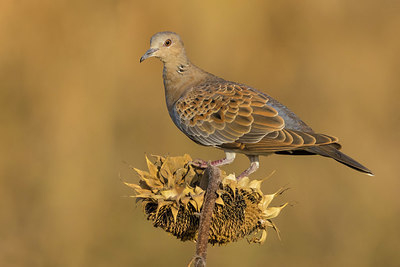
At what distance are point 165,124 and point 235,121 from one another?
215 cm

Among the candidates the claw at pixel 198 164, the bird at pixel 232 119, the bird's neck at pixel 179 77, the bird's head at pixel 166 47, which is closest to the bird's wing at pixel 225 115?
the bird at pixel 232 119

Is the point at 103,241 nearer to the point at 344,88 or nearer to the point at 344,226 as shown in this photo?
the point at 344,226

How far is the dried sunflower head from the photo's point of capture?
183 inches

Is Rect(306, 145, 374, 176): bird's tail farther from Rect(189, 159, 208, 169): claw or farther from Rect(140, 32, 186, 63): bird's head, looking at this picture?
Rect(140, 32, 186, 63): bird's head

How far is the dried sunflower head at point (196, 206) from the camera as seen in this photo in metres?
4.66

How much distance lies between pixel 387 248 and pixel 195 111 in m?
2.83

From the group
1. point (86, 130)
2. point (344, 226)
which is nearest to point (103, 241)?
point (86, 130)

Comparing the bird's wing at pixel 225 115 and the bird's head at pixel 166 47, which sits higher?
the bird's head at pixel 166 47

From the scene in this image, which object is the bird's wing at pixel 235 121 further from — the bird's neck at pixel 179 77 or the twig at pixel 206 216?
the twig at pixel 206 216

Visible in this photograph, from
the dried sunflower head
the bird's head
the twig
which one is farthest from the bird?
the twig

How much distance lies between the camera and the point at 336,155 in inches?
223

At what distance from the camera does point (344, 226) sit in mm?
7973

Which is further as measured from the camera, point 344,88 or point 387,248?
point 344,88

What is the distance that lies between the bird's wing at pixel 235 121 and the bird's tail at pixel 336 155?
0.26ft
